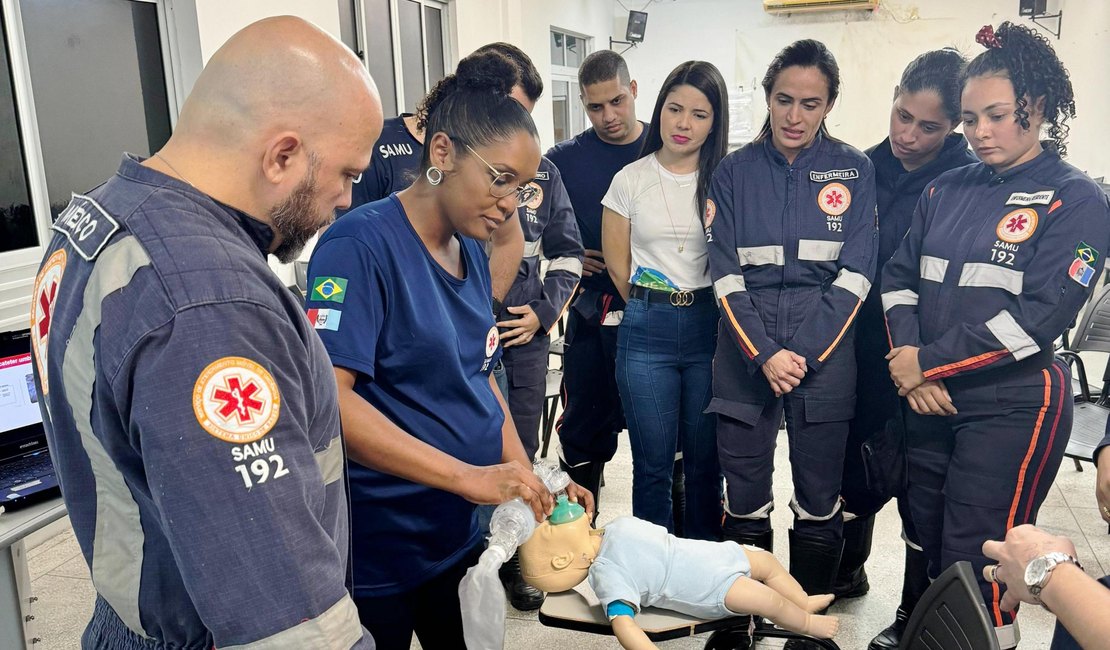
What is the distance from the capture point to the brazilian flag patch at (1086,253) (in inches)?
75.3

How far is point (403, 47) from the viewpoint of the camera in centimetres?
529

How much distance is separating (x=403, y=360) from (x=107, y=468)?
1.83ft

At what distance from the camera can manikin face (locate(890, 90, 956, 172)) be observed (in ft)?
7.70

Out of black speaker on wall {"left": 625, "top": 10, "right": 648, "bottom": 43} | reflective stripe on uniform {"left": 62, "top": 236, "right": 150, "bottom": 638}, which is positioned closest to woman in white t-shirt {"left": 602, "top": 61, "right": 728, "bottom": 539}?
reflective stripe on uniform {"left": 62, "top": 236, "right": 150, "bottom": 638}

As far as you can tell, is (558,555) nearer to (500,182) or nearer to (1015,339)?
(500,182)

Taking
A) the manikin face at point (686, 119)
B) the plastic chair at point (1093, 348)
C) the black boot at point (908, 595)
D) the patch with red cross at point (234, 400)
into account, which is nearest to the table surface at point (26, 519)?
the patch with red cross at point (234, 400)

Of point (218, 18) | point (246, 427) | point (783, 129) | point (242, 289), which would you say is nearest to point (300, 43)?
point (242, 289)

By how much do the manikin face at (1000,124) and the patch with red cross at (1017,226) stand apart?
126mm

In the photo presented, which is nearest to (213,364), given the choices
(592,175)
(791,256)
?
(791,256)

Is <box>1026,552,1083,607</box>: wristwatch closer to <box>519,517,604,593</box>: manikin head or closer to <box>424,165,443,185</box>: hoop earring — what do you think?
<box>519,517,604,593</box>: manikin head

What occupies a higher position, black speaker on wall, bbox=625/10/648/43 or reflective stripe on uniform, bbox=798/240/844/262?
black speaker on wall, bbox=625/10/648/43

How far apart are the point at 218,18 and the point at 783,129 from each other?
2390mm

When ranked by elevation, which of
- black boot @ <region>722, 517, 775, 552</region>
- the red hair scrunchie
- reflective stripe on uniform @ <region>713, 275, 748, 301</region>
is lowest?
black boot @ <region>722, 517, 775, 552</region>

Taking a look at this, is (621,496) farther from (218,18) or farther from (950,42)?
(950,42)
